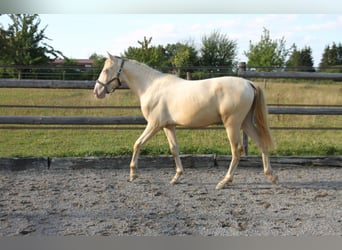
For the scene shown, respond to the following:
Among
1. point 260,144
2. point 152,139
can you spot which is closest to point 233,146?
point 260,144

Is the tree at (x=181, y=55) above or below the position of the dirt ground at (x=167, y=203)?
above

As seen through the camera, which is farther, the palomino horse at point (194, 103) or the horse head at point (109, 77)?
the horse head at point (109, 77)

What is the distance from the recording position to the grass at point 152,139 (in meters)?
6.02

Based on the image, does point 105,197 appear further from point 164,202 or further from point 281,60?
point 281,60

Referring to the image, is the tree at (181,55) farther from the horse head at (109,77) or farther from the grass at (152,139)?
the horse head at (109,77)

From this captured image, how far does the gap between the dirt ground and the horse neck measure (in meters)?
1.13

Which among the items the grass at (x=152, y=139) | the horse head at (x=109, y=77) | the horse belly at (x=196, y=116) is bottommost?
the grass at (x=152, y=139)

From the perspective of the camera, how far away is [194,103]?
4.41m

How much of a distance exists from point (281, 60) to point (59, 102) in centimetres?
1546

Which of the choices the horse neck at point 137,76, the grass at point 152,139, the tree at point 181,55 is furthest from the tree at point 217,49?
the horse neck at point 137,76

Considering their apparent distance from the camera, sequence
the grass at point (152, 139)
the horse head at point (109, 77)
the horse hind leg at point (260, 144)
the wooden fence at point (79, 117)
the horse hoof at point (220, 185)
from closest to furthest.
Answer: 1. the horse hoof at point (220, 185)
2. the horse hind leg at point (260, 144)
3. the horse head at point (109, 77)
4. the wooden fence at point (79, 117)
5. the grass at point (152, 139)

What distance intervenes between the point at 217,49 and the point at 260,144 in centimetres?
2436

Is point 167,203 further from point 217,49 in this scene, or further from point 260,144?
point 217,49

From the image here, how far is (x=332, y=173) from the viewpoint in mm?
5219
